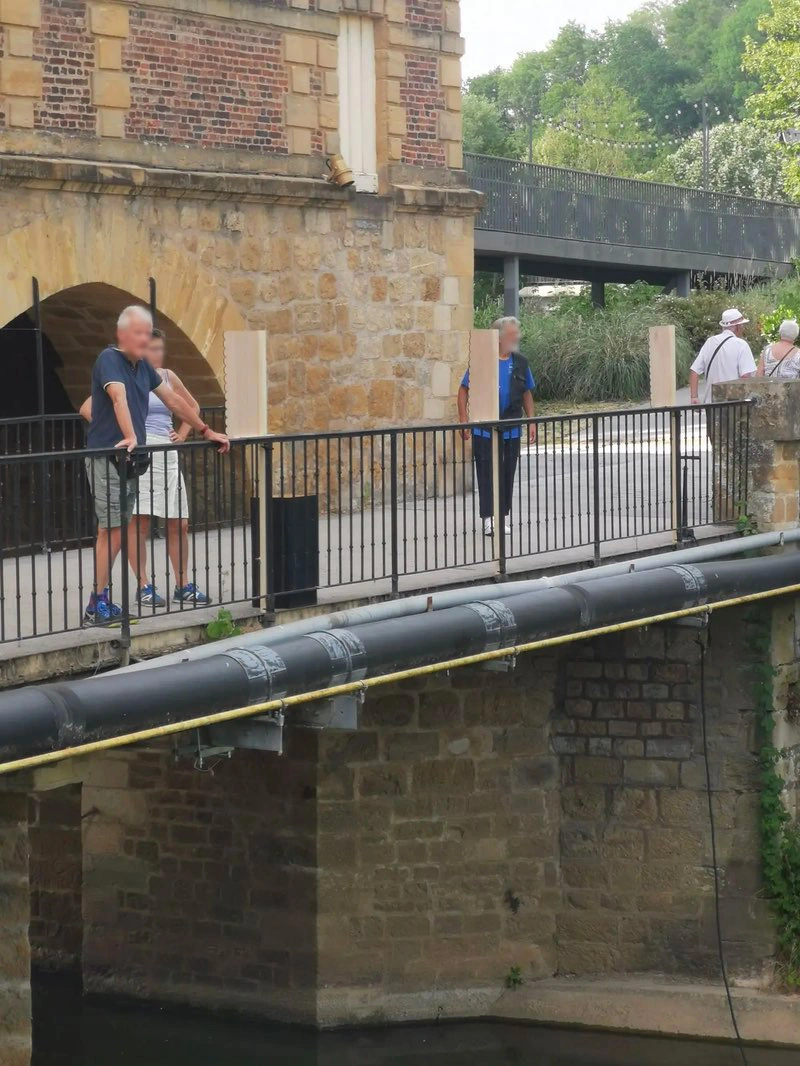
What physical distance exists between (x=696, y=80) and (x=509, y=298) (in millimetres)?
67571

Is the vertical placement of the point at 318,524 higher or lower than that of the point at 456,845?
higher

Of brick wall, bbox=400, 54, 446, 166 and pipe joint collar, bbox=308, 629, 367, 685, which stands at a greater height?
brick wall, bbox=400, 54, 446, 166

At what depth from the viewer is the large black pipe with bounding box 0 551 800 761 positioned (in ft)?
24.5

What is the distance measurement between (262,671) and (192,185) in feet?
20.4

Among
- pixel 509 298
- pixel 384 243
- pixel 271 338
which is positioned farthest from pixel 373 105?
pixel 509 298

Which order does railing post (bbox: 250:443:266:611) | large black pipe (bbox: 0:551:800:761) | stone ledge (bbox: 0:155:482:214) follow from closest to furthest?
1. large black pipe (bbox: 0:551:800:761)
2. railing post (bbox: 250:443:266:611)
3. stone ledge (bbox: 0:155:482:214)

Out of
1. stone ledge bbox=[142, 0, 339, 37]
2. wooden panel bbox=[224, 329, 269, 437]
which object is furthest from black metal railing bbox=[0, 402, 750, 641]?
stone ledge bbox=[142, 0, 339, 37]

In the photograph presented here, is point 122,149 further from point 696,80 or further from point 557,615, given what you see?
point 696,80

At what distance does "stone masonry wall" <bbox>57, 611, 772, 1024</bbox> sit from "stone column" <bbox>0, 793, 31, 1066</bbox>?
14.6ft

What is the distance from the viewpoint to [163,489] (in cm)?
964

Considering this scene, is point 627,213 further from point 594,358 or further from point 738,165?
point 738,165

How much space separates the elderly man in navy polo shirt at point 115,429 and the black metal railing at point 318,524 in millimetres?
69

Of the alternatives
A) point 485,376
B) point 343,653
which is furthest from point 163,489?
point 485,376

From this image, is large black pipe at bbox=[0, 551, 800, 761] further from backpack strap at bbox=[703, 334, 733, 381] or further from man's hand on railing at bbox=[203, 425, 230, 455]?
backpack strap at bbox=[703, 334, 733, 381]
